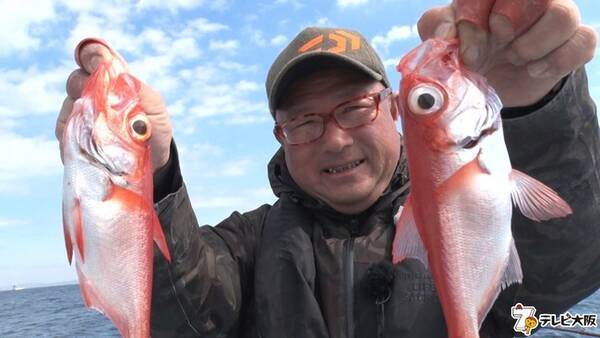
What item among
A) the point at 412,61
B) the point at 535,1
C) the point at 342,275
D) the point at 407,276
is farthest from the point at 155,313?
the point at 535,1

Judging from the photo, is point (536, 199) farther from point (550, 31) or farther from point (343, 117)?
point (343, 117)

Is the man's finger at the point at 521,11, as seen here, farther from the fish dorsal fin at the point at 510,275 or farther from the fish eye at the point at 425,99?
the fish dorsal fin at the point at 510,275

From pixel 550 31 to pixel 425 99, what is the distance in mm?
565

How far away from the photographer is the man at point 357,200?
2.19m

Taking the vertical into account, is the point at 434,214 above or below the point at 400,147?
below

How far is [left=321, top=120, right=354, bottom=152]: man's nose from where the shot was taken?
10.8ft

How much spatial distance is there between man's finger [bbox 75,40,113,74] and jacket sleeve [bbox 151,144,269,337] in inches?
22.5

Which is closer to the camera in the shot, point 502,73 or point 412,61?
point 412,61

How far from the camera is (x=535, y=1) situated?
202cm

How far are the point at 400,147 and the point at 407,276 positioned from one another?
921 millimetres

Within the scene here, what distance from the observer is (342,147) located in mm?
3287

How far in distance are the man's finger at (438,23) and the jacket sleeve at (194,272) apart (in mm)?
1435

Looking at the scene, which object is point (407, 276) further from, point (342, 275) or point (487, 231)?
point (487, 231)

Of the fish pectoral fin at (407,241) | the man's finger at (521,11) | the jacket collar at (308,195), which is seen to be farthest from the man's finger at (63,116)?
the man's finger at (521,11)
